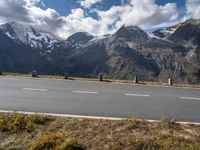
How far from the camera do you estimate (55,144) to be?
521cm

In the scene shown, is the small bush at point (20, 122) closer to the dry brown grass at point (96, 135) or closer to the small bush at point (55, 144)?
the dry brown grass at point (96, 135)

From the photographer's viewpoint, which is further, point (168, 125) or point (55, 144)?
point (168, 125)

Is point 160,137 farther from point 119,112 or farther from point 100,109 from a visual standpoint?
point 100,109

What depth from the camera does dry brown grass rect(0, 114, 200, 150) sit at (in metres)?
5.25

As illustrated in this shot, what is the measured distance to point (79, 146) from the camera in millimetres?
5219

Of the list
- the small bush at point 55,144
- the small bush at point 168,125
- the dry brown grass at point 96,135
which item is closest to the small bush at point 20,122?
the dry brown grass at point 96,135

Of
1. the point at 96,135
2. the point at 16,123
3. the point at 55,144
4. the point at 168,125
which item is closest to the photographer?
the point at 55,144

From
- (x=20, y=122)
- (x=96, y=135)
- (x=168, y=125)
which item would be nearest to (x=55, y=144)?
(x=96, y=135)

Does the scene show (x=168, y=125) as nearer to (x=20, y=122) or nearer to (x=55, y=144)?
(x=55, y=144)

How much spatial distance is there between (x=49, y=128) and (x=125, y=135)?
183 centimetres

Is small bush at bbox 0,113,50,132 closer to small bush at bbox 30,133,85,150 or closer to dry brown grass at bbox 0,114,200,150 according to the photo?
dry brown grass at bbox 0,114,200,150

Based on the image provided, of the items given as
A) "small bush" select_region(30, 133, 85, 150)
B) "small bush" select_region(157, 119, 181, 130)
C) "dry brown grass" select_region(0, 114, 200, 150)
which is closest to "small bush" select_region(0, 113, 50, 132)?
"dry brown grass" select_region(0, 114, 200, 150)

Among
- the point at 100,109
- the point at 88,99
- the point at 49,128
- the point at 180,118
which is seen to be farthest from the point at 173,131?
the point at 88,99

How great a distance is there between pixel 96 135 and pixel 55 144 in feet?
3.53
